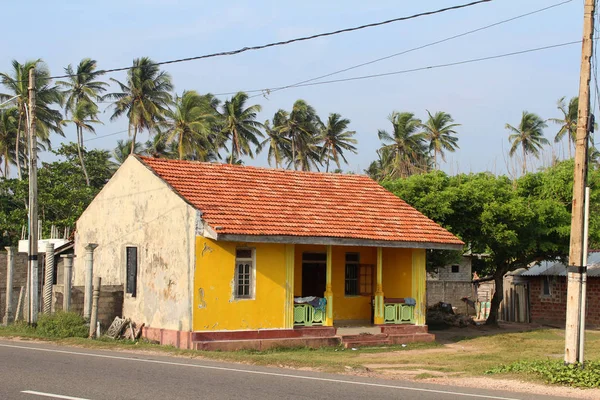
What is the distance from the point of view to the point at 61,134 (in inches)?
2195

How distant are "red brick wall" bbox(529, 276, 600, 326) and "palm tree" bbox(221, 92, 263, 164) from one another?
25.3 meters

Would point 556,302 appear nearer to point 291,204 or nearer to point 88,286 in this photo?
point 291,204

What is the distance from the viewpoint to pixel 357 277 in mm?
23891

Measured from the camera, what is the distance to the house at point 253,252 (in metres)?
18.8

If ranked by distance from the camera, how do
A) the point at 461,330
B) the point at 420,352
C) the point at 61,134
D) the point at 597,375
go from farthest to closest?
1. the point at 61,134
2. the point at 461,330
3. the point at 420,352
4. the point at 597,375

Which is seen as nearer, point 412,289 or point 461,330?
point 412,289

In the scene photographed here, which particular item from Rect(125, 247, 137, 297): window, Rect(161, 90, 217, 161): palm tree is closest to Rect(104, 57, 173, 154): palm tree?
Rect(161, 90, 217, 161): palm tree

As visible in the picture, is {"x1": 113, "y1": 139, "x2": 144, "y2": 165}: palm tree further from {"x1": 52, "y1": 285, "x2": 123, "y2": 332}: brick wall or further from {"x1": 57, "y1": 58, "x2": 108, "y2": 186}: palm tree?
{"x1": 52, "y1": 285, "x2": 123, "y2": 332}: brick wall

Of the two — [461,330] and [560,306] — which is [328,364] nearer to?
[461,330]

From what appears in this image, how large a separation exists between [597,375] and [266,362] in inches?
235

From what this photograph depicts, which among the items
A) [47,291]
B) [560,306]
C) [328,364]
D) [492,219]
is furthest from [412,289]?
[560,306]

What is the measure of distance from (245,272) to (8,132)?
124 feet

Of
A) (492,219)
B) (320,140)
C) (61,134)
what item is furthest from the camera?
(320,140)

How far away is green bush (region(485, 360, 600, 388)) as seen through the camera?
40.3ft
